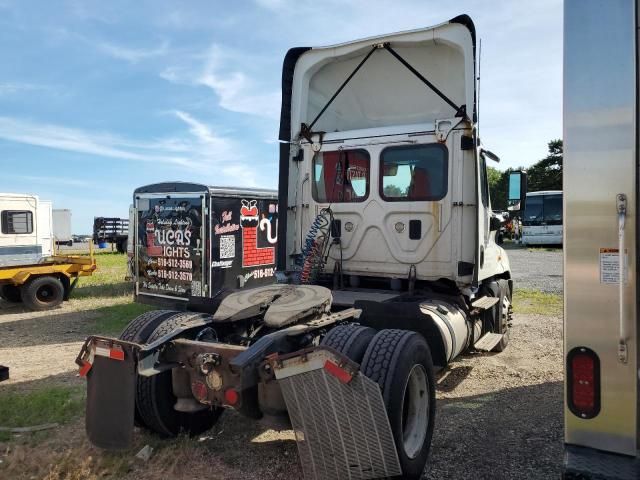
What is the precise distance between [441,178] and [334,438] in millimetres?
3381

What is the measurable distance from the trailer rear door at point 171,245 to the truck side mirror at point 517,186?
548cm

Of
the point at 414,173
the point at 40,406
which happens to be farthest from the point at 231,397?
the point at 414,173

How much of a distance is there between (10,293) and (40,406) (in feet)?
27.5

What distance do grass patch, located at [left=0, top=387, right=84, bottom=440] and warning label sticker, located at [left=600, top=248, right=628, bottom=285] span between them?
4594 millimetres

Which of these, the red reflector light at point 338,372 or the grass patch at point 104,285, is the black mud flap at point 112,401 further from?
the grass patch at point 104,285

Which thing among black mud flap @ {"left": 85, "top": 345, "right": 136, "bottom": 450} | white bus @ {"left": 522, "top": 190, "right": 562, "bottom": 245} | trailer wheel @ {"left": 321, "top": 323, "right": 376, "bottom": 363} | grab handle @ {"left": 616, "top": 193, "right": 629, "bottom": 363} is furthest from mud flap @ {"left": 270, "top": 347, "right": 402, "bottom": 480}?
white bus @ {"left": 522, "top": 190, "right": 562, "bottom": 245}

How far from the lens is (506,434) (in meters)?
4.34

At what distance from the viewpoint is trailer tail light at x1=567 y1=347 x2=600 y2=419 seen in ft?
7.16

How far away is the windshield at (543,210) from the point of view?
26531 millimetres

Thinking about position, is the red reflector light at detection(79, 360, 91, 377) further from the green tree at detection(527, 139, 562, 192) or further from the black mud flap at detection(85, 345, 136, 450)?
the green tree at detection(527, 139, 562, 192)

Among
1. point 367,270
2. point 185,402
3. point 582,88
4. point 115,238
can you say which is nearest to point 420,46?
point 367,270

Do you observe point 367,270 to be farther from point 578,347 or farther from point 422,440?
point 578,347

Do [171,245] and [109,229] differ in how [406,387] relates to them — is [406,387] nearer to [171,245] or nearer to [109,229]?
[171,245]

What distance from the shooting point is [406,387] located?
3.49m
